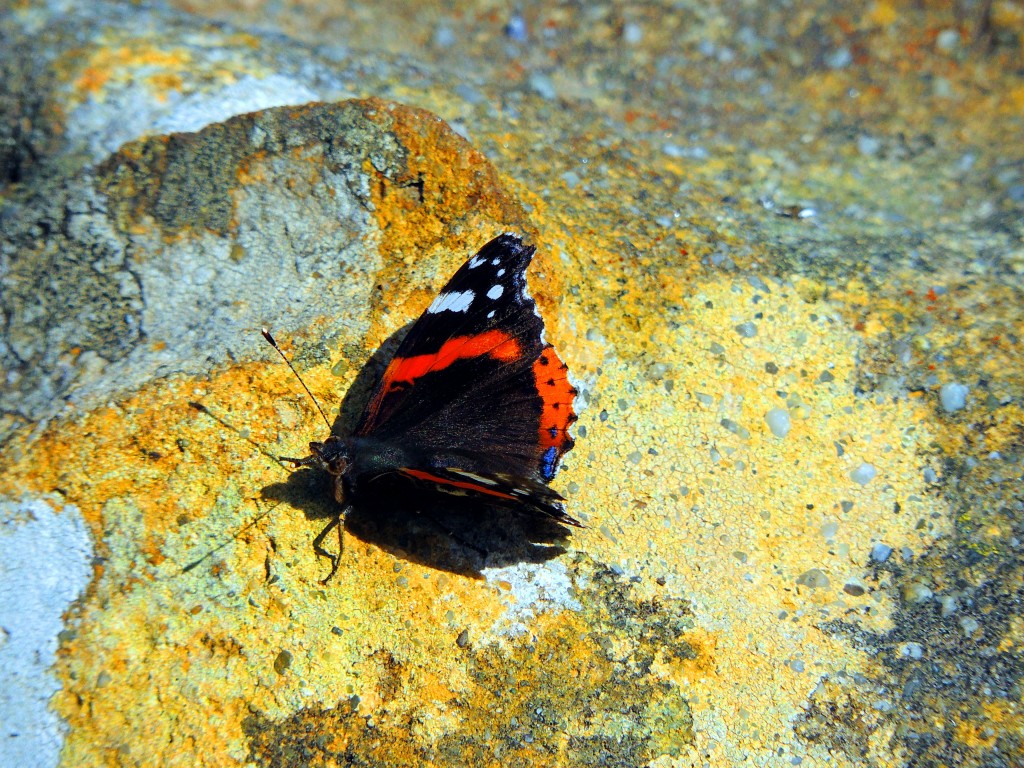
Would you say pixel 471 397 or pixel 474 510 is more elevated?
pixel 471 397

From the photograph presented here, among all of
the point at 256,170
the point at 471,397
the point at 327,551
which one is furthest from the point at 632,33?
the point at 327,551

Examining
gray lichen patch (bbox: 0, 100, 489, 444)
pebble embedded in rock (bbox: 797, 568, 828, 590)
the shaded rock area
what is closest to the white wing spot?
the shaded rock area

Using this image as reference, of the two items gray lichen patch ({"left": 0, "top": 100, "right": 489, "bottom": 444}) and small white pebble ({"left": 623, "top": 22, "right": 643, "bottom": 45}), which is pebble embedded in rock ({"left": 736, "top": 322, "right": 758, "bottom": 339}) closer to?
gray lichen patch ({"left": 0, "top": 100, "right": 489, "bottom": 444})

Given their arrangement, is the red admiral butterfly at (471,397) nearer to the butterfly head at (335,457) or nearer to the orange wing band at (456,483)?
the butterfly head at (335,457)

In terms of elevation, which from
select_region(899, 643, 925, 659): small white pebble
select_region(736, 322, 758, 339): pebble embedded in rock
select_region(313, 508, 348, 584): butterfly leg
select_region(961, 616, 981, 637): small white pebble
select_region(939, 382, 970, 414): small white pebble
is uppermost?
select_region(736, 322, 758, 339): pebble embedded in rock

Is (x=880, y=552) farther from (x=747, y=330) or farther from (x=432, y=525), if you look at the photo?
(x=432, y=525)

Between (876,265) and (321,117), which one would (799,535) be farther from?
(321,117)
